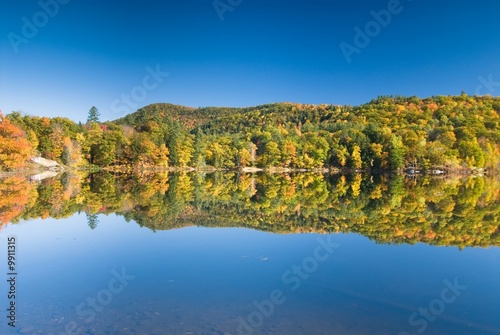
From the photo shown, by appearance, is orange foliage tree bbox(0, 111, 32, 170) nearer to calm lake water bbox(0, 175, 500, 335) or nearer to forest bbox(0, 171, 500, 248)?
forest bbox(0, 171, 500, 248)

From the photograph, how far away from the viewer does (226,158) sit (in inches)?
4272

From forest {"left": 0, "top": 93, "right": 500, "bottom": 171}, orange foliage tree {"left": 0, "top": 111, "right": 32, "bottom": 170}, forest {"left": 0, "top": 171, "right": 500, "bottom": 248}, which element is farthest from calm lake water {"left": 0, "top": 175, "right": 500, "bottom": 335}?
forest {"left": 0, "top": 93, "right": 500, "bottom": 171}

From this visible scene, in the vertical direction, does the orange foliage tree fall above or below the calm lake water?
above

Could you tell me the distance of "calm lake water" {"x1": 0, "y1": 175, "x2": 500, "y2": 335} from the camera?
10.2 metres

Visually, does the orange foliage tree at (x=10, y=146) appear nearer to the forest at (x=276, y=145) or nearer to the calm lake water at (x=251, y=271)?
the forest at (x=276, y=145)

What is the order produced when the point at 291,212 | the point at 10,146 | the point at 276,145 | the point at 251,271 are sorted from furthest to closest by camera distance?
the point at 276,145, the point at 10,146, the point at 291,212, the point at 251,271

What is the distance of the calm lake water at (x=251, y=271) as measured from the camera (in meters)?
10.2

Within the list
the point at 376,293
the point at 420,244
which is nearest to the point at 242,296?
the point at 376,293

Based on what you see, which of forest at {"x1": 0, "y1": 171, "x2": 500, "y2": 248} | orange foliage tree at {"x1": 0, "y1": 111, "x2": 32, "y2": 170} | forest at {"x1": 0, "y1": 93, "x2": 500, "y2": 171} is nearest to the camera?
forest at {"x1": 0, "y1": 171, "x2": 500, "y2": 248}

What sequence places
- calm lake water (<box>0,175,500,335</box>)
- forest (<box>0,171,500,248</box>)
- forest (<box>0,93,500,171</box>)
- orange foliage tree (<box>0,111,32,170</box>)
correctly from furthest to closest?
forest (<box>0,93,500,171</box>), orange foliage tree (<box>0,111,32,170</box>), forest (<box>0,171,500,248</box>), calm lake water (<box>0,175,500,335</box>)

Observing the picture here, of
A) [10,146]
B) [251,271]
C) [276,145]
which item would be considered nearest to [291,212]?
[251,271]

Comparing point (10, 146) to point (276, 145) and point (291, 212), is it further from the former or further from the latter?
point (276, 145)

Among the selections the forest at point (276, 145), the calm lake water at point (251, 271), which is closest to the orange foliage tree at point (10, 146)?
the forest at point (276, 145)

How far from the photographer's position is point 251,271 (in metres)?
14.8
